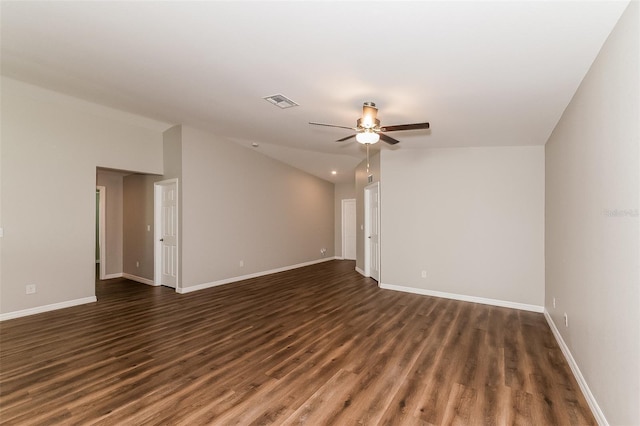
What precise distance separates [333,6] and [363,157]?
5036 mm

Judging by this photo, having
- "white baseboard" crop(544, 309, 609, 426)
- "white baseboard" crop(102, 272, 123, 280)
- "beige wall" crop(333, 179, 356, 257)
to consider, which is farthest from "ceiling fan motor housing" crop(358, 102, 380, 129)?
"white baseboard" crop(102, 272, 123, 280)

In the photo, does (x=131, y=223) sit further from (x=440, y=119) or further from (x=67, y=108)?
(x=440, y=119)

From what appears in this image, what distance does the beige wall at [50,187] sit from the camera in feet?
13.2

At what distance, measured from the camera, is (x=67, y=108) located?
4539mm

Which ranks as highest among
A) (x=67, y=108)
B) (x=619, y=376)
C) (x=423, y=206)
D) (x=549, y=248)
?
(x=67, y=108)

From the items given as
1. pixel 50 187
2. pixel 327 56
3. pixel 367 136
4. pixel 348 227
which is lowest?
pixel 348 227

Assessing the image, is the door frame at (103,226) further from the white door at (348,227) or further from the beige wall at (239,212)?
the white door at (348,227)

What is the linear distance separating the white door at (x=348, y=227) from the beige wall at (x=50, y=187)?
630cm

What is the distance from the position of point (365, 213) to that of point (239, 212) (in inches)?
110

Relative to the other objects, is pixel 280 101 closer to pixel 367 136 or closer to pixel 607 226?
pixel 367 136

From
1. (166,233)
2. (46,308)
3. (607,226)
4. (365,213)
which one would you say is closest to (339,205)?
(365,213)

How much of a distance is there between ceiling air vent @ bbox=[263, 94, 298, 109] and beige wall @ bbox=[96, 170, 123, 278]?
5034 mm

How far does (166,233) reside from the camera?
5977mm

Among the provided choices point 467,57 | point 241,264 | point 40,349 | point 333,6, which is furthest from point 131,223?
point 467,57
